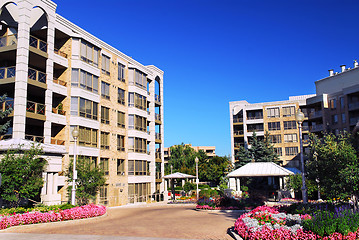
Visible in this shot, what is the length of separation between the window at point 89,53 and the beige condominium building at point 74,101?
0.28 ft

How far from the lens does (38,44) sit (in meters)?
30.6

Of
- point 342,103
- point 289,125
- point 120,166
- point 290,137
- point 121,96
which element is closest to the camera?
point 120,166

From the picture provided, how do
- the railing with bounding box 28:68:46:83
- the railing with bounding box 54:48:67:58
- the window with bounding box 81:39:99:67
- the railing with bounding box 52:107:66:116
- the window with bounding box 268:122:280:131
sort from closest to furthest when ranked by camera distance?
the railing with bounding box 28:68:46:83 → the railing with bounding box 52:107:66:116 → the railing with bounding box 54:48:67:58 → the window with bounding box 81:39:99:67 → the window with bounding box 268:122:280:131

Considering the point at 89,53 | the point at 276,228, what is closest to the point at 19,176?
the point at 276,228

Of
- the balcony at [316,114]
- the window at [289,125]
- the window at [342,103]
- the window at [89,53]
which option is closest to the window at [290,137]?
the window at [289,125]

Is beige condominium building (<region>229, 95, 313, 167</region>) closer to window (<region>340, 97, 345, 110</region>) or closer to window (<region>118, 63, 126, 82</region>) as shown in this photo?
window (<region>340, 97, 345, 110</region>)

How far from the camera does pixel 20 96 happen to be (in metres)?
27.9

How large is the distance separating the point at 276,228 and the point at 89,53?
3049 cm

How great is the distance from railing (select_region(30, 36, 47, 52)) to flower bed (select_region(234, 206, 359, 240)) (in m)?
24.5

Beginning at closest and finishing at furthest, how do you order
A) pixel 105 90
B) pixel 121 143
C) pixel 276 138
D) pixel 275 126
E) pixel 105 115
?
1. pixel 105 115
2. pixel 105 90
3. pixel 121 143
4. pixel 276 138
5. pixel 275 126

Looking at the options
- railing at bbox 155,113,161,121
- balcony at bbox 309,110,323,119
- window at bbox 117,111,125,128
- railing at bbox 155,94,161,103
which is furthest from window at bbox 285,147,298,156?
window at bbox 117,111,125,128

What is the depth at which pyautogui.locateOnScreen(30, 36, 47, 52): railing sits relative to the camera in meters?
30.6

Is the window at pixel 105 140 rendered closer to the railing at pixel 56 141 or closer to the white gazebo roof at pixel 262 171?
the railing at pixel 56 141

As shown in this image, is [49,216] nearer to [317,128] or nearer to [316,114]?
[317,128]
